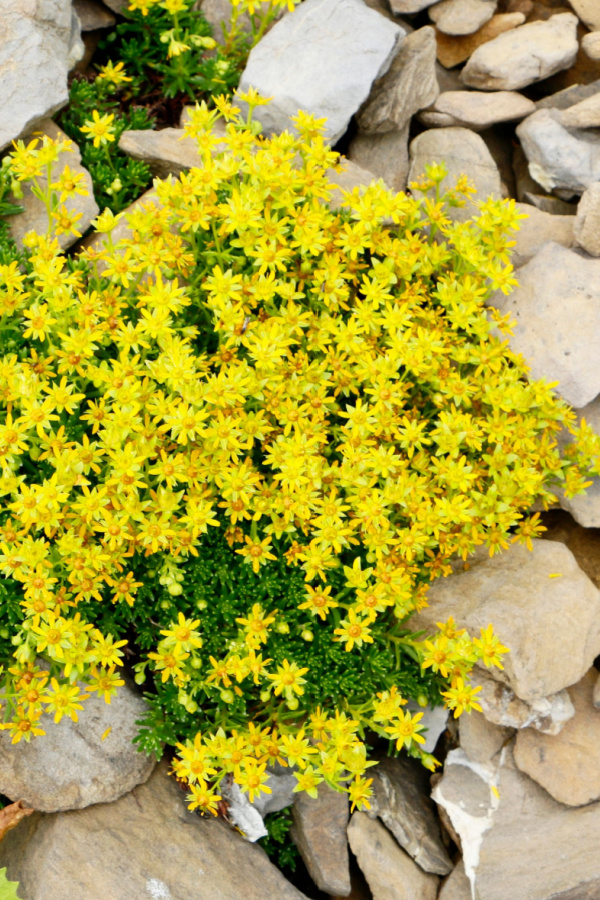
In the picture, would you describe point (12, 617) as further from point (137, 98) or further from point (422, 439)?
point (137, 98)

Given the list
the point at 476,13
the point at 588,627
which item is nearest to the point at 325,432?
the point at 588,627

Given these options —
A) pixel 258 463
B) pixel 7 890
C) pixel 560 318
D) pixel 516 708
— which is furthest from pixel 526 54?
pixel 7 890

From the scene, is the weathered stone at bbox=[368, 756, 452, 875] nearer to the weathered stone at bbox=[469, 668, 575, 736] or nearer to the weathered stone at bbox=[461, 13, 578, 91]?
the weathered stone at bbox=[469, 668, 575, 736]

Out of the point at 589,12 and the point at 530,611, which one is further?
the point at 589,12

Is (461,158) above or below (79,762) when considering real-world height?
above

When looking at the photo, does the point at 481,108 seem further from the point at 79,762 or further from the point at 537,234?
the point at 79,762

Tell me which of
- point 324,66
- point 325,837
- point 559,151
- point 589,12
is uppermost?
point 324,66

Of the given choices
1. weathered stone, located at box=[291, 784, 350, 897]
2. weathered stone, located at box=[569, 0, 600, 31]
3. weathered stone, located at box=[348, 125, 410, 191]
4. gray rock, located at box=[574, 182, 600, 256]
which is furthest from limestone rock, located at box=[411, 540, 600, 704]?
weathered stone, located at box=[569, 0, 600, 31]
